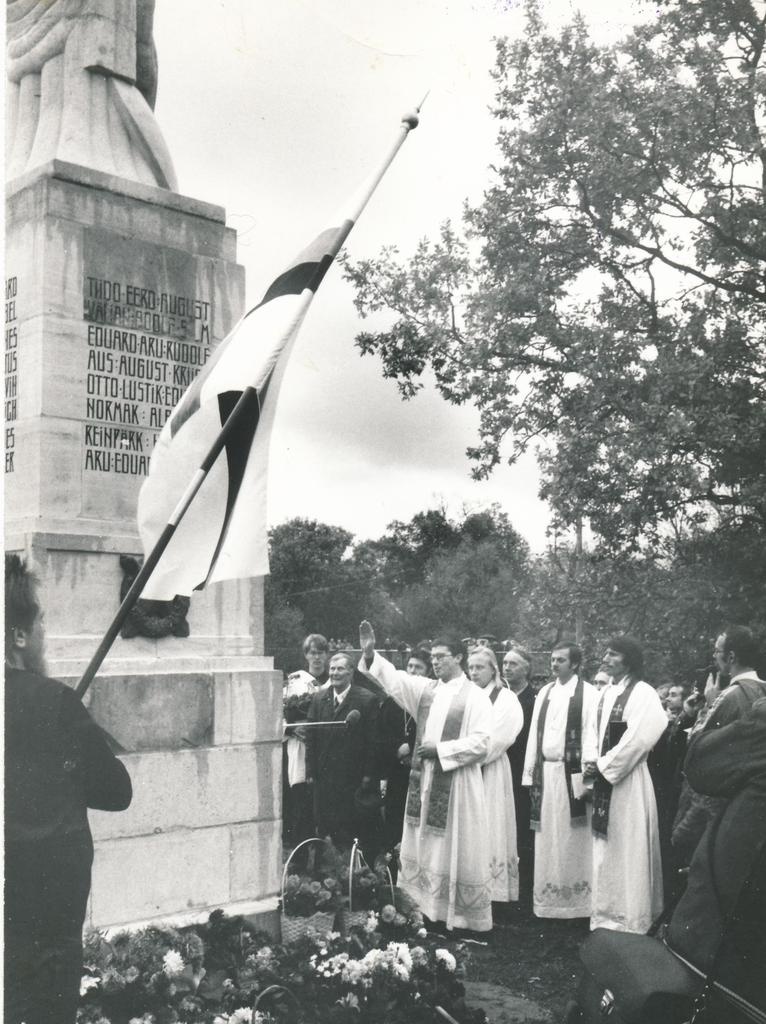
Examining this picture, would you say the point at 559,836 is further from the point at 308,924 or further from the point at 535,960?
the point at 308,924

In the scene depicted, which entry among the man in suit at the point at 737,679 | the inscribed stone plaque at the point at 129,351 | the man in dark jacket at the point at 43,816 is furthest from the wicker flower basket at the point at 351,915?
the inscribed stone plaque at the point at 129,351

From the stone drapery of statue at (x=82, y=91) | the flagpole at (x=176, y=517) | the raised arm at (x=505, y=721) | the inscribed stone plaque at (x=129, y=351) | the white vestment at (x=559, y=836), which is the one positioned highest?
the stone drapery of statue at (x=82, y=91)

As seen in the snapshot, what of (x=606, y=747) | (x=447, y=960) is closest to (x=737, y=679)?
(x=447, y=960)

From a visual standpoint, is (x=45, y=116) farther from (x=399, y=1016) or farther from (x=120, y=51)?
(x=399, y=1016)

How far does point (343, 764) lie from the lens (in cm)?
753

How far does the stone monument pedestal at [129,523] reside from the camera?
4.40 meters

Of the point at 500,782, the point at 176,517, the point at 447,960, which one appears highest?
the point at 176,517

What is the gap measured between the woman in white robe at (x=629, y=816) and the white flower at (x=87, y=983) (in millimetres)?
3905

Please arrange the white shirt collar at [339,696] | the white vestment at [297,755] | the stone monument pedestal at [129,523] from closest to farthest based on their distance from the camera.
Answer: the stone monument pedestal at [129,523]
the white shirt collar at [339,696]
the white vestment at [297,755]

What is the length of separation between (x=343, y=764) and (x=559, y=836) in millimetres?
1480

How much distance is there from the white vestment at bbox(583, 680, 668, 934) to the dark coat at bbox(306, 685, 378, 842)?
1509 millimetres

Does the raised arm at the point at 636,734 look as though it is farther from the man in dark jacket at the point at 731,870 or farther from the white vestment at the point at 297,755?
the man in dark jacket at the point at 731,870

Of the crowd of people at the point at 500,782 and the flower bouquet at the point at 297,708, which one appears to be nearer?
the crowd of people at the point at 500,782

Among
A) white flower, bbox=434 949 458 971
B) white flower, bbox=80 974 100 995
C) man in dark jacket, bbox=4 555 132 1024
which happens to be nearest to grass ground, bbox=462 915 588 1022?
white flower, bbox=434 949 458 971
